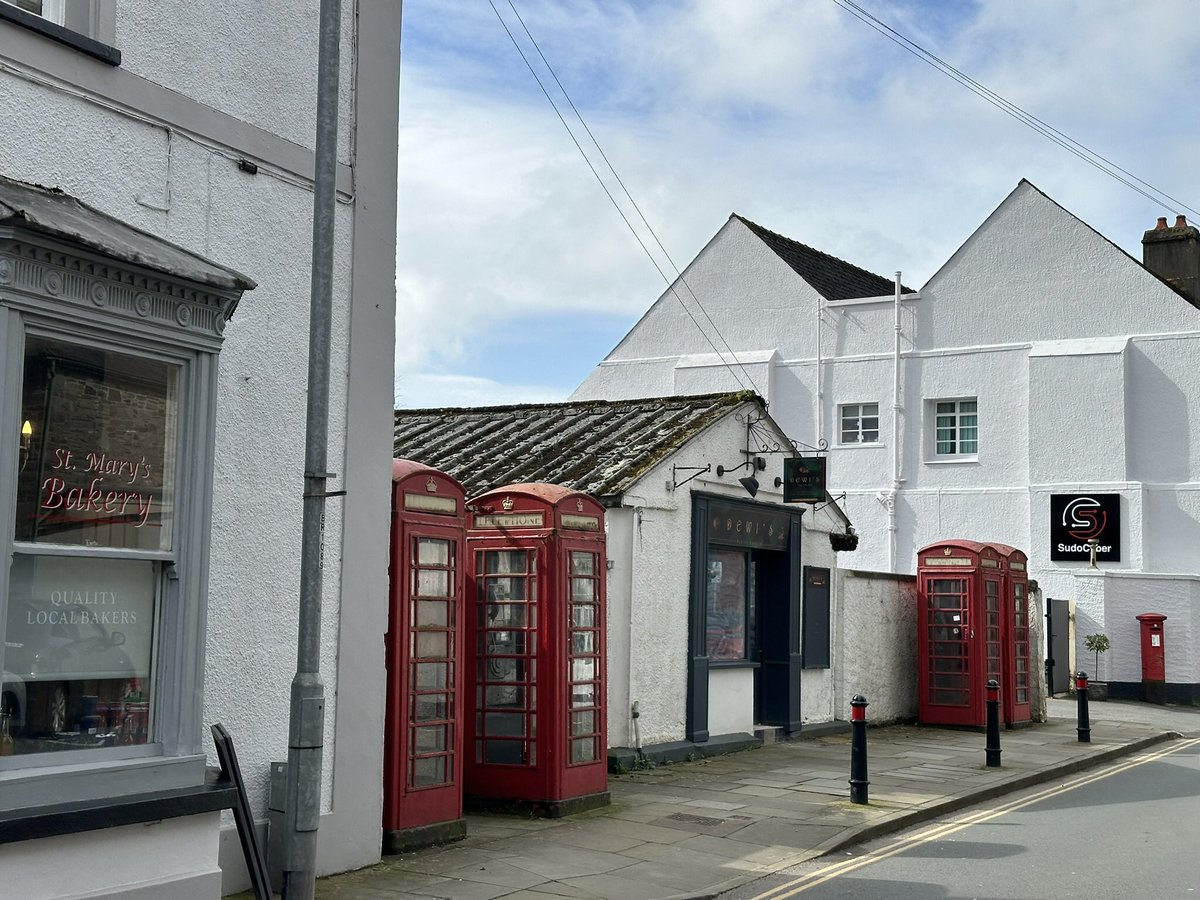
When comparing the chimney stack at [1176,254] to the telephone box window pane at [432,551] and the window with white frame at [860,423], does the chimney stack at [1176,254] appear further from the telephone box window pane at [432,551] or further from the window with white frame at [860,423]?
the telephone box window pane at [432,551]

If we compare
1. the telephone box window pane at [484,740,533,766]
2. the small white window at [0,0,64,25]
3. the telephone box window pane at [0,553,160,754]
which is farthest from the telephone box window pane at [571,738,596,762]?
the small white window at [0,0,64,25]

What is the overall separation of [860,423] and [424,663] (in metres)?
23.3

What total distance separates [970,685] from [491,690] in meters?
10.4

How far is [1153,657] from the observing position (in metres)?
26.0

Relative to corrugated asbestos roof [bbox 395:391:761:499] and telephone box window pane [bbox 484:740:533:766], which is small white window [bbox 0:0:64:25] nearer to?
telephone box window pane [bbox 484:740:533:766]

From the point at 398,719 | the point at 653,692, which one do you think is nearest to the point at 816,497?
the point at 653,692

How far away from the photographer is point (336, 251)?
8.90 metres

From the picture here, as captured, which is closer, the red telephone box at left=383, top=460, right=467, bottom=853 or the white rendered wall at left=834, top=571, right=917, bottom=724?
the red telephone box at left=383, top=460, right=467, bottom=853

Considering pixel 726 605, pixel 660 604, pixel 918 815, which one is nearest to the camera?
pixel 918 815

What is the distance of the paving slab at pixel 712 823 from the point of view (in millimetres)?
8609

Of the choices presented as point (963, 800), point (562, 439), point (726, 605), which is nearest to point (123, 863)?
point (963, 800)

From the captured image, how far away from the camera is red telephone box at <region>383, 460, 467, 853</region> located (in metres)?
9.40

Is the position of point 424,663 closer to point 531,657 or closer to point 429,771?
point 429,771

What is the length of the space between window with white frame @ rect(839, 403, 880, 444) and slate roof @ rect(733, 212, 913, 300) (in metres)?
2.89
